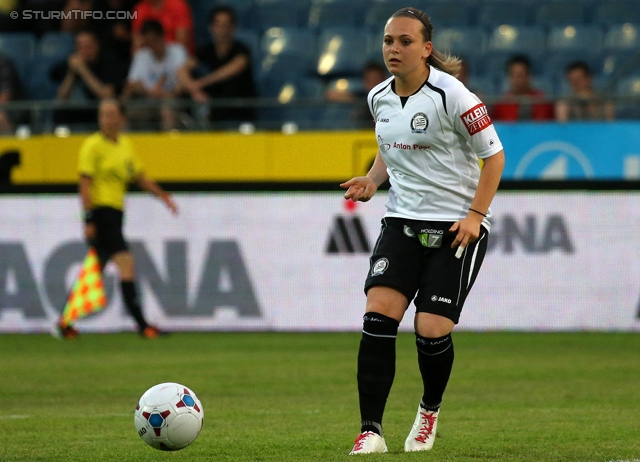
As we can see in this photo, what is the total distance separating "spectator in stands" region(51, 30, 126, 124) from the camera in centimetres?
1498

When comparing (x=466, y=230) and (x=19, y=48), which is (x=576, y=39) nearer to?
(x=19, y=48)

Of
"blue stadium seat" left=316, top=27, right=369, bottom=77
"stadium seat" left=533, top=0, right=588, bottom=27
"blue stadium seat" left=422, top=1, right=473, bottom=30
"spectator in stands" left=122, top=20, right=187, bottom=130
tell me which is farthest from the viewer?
"blue stadium seat" left=422, top=1, right=473, bottom=30

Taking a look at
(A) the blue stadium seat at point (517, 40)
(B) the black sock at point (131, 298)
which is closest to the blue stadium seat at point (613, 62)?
(A) the blue stadium seat at point (517, 40)

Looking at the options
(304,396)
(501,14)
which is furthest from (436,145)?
(501,14)

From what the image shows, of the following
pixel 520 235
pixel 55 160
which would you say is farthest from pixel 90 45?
pixel 520 235

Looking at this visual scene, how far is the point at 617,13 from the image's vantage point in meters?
16.3

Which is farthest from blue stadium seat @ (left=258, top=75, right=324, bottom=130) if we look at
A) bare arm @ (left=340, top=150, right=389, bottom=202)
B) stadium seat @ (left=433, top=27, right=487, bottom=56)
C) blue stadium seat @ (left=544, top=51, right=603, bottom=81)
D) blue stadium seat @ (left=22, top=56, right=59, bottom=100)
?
bare arm @ (left=340, top=150, right=389, bottom=202)

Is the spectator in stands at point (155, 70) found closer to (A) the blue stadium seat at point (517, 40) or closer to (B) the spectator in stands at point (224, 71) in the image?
(B) the spectator in stands at point (224, 71)

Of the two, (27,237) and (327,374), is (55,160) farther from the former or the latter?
(327,374)

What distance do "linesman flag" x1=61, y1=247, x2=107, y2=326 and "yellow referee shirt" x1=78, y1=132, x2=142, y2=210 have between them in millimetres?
601

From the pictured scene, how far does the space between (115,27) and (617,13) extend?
6610 millimetres

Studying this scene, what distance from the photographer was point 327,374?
31.9 feet

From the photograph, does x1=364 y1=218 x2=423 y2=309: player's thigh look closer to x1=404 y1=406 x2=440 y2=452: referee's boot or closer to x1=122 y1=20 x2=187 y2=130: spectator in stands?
x1=404 y1=406 x2=440 y2=452: referee's boot

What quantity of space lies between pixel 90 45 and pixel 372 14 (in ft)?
13.0
